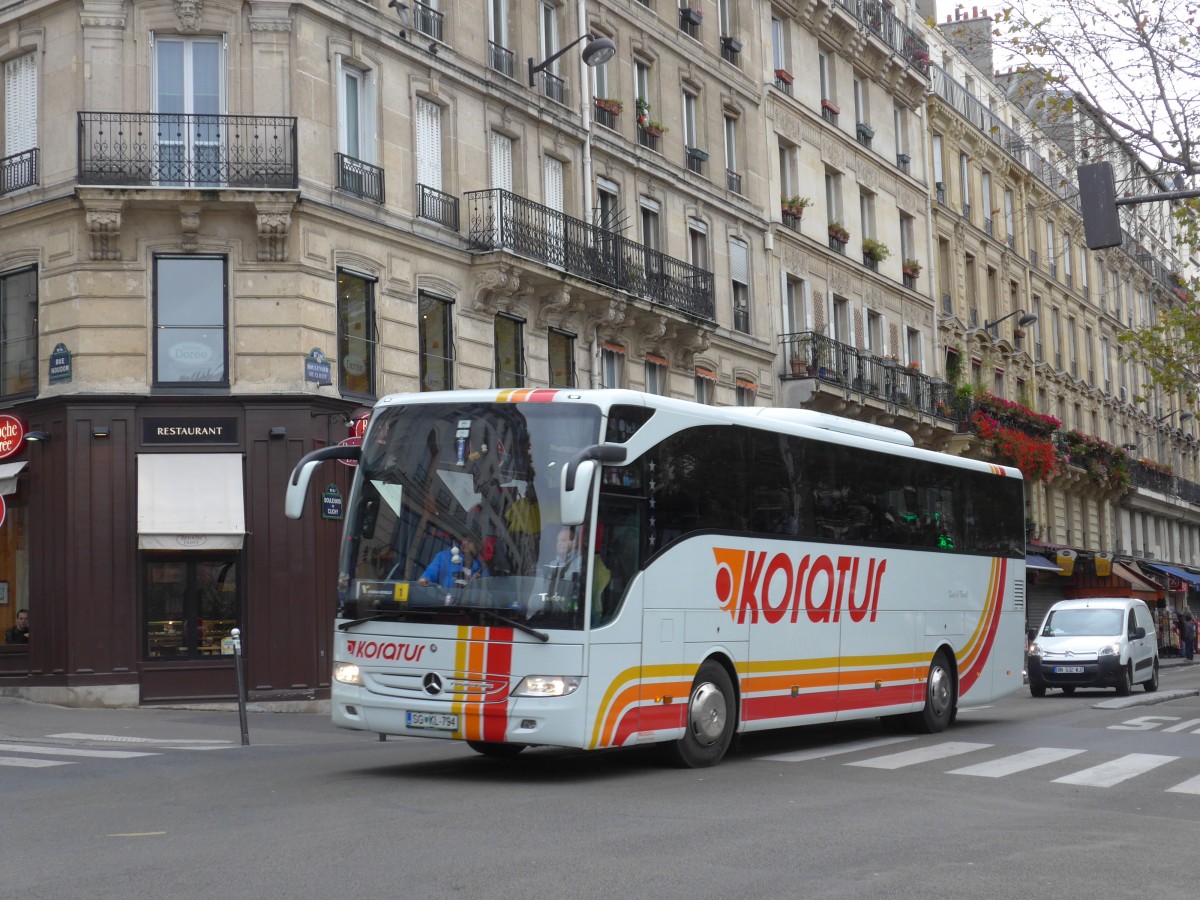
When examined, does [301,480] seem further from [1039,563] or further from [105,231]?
[1039,563]

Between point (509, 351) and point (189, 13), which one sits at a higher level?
point (189, 13)

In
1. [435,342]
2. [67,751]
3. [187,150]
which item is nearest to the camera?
[67,751]

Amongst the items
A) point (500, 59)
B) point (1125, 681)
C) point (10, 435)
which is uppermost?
point (500, 59)

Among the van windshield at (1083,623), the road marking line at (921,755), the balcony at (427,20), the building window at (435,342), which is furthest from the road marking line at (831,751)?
the balcony at (427,20)

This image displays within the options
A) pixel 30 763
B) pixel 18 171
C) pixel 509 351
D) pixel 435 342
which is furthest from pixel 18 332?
pixel 30 763

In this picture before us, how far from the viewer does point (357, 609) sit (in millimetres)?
12602

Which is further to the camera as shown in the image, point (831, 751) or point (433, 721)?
point (831, 751)

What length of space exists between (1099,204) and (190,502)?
12.7 metres

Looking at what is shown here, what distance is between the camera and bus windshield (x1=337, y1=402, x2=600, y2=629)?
1203 cm

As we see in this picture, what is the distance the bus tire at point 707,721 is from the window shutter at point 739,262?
22.2 meters

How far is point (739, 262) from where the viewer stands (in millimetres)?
35719

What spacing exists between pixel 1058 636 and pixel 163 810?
21215mm

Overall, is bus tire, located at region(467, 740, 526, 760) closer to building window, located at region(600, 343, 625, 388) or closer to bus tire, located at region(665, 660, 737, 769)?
bus tire, located at region(665, 660, 737, 769)

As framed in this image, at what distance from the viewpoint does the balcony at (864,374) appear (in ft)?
122
